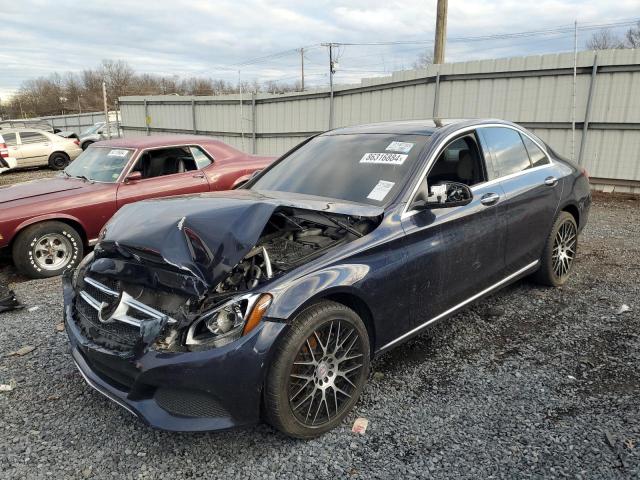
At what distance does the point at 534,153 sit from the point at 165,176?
4659 mm

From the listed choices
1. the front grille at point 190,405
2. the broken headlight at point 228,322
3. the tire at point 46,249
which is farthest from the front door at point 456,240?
the tire at point 46,249

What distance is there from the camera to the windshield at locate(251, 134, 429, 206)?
3.25 meters

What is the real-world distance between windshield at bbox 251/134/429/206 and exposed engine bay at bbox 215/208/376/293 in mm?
332

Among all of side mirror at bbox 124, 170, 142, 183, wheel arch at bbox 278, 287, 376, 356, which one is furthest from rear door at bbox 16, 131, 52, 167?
wheel arch at bbox 278, 287, 376, 356

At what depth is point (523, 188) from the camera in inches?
156

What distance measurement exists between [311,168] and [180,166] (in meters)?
3.64

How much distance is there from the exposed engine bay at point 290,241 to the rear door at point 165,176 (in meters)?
3.71

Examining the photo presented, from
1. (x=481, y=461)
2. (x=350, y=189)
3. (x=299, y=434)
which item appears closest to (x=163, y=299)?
(x=299, y=434)

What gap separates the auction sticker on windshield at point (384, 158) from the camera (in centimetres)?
336

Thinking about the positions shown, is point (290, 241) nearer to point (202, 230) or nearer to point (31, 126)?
point (202, 230)

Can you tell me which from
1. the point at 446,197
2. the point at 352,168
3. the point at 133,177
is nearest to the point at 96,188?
the point at 133,177

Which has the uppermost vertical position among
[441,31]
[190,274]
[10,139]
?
[441,31]

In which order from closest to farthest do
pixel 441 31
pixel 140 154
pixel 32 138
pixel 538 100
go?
pixel 140 154 → pixel 538 100 → pixel 441 31 → pixel 32 138

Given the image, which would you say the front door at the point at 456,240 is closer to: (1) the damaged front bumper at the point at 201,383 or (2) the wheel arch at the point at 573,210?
(1) the damaged front bumper at the point at 201,383
